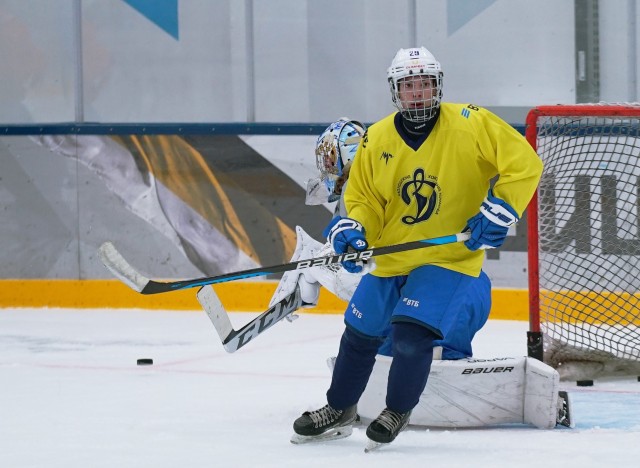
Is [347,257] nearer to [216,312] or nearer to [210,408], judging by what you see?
[216,312]

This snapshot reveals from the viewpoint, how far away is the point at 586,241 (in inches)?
214

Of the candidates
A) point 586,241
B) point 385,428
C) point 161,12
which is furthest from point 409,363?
point 161,12

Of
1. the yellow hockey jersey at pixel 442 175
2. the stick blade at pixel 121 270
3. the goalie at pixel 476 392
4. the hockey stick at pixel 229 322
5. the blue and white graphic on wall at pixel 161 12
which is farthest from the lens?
the blue and white graphic on wall at pixel 161 12

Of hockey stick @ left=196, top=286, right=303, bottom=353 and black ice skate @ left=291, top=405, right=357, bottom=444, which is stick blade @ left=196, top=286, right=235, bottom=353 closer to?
hockey stick @ left=196, top=286, right=303, bottom=353

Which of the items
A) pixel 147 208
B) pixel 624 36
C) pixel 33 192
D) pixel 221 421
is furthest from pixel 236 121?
pixel 221 421

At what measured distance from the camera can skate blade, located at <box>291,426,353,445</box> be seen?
3.29 metres

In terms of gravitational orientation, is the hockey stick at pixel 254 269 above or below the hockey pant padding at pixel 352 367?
above

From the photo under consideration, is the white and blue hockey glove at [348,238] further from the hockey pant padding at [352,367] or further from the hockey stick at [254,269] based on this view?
the hockey pant padding at [352,367]

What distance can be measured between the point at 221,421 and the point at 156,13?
4423 mm

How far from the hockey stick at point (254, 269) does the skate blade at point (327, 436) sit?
0.42 meters

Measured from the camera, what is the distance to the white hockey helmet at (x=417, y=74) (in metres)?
3.21

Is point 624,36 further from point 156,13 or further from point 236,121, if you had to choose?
point 156,13

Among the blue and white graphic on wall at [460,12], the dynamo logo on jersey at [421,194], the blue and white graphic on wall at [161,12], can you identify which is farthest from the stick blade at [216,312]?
the blue and white graphic on wall at [161,12]

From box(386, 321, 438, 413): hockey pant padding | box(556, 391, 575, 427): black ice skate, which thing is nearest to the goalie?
box(556, 391, 575, 427): black ice skate
